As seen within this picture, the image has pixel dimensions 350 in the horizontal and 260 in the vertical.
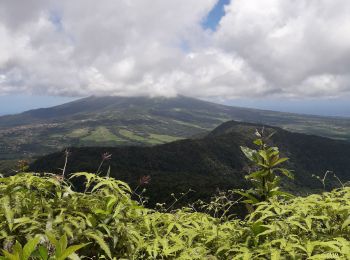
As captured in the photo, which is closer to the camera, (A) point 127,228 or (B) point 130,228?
(A) point 127,228

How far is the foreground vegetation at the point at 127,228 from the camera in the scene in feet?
12.3

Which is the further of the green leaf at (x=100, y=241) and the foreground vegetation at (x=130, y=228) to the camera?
the foreground vegetation at (x=130, y=228)

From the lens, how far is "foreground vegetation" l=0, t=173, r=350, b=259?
3.76 metres

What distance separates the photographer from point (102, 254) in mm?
4059

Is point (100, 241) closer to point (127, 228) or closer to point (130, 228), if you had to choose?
point (127, 228)

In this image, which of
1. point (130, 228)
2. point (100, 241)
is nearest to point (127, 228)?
point (130, 228)

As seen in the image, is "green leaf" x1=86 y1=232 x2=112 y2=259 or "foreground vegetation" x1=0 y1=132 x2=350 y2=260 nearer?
"green leaf" x1=86 y1=232 x2=112 y2=259

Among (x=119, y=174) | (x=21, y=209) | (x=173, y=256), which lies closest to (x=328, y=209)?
(x=173, y=256)

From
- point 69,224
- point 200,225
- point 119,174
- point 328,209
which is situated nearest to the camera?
point 69,224

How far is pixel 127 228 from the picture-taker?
4234mm

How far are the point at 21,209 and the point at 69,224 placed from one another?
0.70 metres

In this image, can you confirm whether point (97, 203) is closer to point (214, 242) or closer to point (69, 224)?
point (69, 224)

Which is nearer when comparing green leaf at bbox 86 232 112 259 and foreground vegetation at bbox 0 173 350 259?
green leaf at bbox 86 232 112 259

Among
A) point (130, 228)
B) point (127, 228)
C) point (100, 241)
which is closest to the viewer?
point (100, 241)
